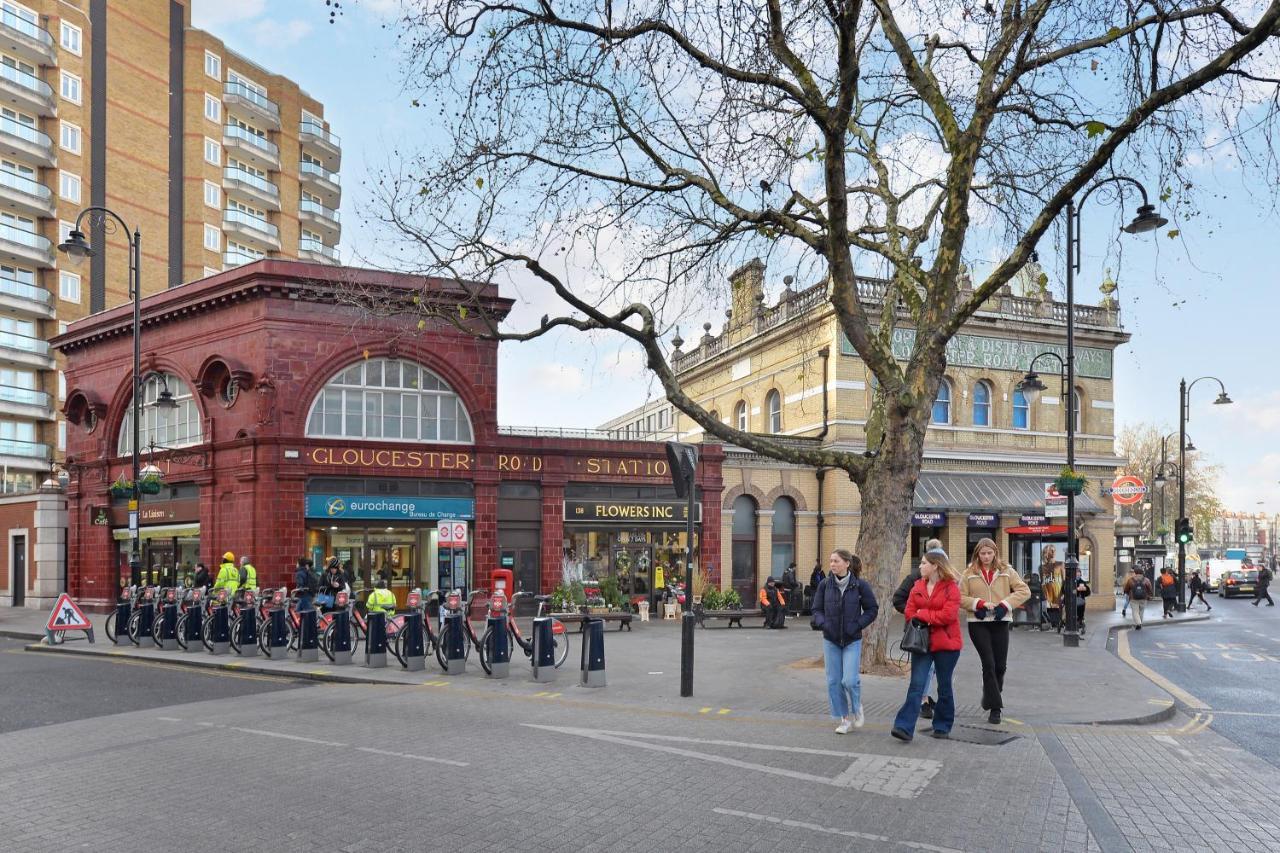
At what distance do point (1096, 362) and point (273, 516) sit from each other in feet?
90.8

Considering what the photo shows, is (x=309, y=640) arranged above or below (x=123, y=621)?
above

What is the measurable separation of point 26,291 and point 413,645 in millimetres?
39817

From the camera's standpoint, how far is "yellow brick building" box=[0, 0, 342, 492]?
141 ft

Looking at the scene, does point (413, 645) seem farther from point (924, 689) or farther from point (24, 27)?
point (24, 27)

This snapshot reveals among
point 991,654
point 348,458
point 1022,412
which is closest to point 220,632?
point 348,458

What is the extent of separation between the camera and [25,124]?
4294cm

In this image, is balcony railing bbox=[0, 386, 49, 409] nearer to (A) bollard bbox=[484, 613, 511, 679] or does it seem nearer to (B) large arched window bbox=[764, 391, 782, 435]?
(B) large arched window bbox=[764, 391, 782, 435]

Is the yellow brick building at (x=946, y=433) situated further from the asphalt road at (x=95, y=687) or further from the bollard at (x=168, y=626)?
the asphalt road at (x=95, y=687)

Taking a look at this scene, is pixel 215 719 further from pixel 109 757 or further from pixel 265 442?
pixel 265 442

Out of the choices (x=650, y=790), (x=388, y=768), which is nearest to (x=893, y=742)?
(x=650, y=790)

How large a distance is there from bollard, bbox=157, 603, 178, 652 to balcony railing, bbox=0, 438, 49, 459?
3287 cm

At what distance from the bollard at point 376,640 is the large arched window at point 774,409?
820 inches

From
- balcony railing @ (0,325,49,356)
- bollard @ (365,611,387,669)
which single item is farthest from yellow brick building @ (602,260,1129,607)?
balcony railing @ (0,325,49,356)

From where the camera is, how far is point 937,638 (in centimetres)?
871
